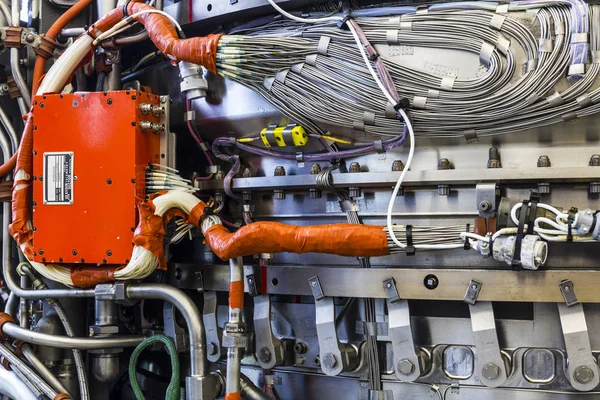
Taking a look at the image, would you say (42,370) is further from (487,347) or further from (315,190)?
(487,347)

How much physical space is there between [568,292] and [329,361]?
35.9 inches

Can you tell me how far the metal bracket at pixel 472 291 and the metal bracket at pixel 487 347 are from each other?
1.5 inches

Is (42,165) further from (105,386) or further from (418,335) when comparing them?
(418,335)

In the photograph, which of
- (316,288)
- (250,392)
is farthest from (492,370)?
(250,392)

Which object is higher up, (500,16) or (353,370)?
(500,16)

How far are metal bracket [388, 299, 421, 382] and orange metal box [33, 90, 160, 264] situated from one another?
113cm

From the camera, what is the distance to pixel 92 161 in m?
3.04

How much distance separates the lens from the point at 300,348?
9.71 feet

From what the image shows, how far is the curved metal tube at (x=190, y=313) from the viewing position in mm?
2885

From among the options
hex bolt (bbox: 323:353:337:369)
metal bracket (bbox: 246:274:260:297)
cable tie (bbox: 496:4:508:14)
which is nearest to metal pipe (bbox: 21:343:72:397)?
metal bracket (bbox: 246:274:260:297)

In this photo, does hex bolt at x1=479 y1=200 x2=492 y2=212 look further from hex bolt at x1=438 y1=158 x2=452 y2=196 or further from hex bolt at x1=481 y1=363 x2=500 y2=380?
hex bolt at x1=481 y1=363 x2=500 y2=380

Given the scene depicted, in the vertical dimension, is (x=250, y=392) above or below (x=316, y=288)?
below

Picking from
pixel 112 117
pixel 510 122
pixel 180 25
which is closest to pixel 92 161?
pixel 112 117

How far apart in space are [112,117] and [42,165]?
1.37 ft
